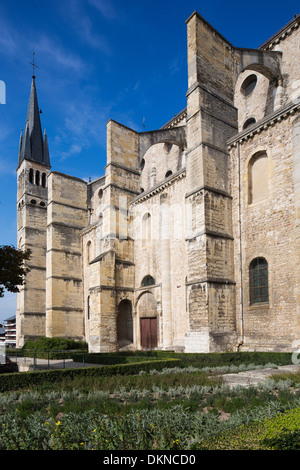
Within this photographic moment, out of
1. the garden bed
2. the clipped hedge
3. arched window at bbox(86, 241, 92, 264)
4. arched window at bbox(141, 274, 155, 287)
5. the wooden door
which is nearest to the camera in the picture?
the garden bed

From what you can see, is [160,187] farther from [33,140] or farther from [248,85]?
[33,140]

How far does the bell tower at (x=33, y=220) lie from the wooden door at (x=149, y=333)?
12737mm

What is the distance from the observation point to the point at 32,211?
32938 millimetres

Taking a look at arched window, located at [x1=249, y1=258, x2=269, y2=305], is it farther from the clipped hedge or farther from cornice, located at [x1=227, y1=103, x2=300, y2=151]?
cornice, located at [x1=227, y1=103, x2=300, y2=151]

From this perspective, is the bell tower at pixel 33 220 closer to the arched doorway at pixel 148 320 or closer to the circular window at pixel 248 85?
the arched doorway at pixel 148 320

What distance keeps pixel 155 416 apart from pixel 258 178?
12313 mm

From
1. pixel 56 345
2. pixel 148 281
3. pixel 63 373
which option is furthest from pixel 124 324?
pixel 63 373

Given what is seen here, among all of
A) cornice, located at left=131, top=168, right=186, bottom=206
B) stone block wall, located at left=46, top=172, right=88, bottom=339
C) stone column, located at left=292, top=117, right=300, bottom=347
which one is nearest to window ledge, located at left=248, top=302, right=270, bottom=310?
stone column, located at left=292, top=117, right=300, bottom=347

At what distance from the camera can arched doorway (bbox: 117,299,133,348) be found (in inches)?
842

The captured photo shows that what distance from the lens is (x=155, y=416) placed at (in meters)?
5.05

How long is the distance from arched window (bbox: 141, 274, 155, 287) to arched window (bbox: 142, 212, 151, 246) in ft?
6.32

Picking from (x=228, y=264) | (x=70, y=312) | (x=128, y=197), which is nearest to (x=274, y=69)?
(x=228, y=264)

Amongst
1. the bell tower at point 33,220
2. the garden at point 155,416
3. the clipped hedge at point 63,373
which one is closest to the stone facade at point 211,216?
the clipped hedge at point 63,373

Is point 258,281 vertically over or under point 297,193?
under
